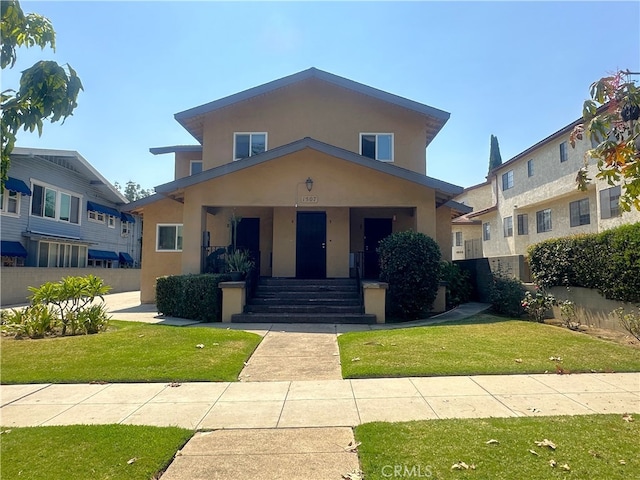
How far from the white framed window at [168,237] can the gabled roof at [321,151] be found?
437 centimetres

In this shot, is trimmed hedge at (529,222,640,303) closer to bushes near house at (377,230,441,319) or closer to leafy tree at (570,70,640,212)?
bushes near house at (377,230,441,319)

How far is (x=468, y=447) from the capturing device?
12.7 feet

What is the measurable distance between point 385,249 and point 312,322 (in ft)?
10.3

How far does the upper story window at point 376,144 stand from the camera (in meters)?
16.2

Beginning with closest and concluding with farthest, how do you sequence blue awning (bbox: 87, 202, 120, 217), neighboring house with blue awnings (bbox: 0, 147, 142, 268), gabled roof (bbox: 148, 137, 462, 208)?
gabled roof (bbox: 148, 137, 462, 208) → neighboring house with blue awnings (bbox: 0, 147, 142, 268) → blue awning (bbox: 87, 202, 120, 217)

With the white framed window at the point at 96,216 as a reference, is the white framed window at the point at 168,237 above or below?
below

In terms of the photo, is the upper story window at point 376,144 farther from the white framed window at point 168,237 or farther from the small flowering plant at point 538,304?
the white framed window at point 168,237

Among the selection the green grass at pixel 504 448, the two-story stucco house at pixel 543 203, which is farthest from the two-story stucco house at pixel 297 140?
the green grass at pixel 504 448

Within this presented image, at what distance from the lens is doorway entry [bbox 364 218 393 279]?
16891mm

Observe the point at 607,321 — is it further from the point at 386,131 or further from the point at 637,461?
the point at 386,131

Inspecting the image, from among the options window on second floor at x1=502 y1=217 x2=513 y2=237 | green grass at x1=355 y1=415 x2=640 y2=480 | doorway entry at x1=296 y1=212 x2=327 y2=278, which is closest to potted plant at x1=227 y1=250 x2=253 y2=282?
doorway entry at x1=296 y1=212 x2=327 y2=278

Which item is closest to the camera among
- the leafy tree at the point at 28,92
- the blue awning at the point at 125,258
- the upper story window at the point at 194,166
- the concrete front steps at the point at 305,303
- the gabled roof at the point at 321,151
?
the leafy tree at the point at 28,92

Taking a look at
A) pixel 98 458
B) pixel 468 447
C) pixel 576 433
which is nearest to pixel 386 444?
pixel 468 447

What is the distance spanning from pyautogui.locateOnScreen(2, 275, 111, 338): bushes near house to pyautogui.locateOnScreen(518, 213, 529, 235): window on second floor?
25901 millimetres
